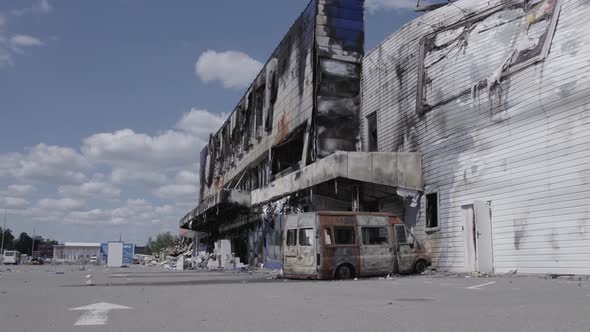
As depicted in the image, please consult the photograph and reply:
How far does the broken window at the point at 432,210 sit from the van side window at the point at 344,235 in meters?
4.24

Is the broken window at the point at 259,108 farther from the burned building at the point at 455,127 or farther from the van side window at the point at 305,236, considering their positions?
the van side window at the point at 305,236

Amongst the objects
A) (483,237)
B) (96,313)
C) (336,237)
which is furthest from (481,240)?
(96,313)

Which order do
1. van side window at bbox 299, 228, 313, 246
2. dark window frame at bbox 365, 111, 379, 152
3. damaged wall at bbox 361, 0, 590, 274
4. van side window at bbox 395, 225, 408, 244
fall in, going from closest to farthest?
damaged wall at bbox 361, 0, 590, 274, van side window at bbox 299, 228, 313, 246, van side window at bbox 395, 225, 408, 244, dark window frame at bbox 365, 111, 379, 152

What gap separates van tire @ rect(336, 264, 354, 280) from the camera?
728 inches

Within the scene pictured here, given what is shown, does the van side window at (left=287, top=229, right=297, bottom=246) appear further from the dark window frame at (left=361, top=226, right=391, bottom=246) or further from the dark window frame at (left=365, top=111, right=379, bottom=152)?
the dark window frame at (left=365, top=111, right=379, bottom=152)

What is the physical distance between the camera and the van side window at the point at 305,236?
61.0ft

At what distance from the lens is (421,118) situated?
22.3 m

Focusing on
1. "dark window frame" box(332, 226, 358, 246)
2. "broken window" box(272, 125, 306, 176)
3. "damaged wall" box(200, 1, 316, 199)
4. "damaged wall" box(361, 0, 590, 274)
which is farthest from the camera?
"broken window" box(272, 125, 306, 176)

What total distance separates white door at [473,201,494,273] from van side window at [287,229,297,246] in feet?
19.0

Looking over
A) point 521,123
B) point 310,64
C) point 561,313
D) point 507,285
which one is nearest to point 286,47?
point 310,64

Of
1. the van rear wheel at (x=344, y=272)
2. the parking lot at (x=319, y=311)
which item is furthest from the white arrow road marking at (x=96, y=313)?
the van rear wheel at (x=344, y=272)

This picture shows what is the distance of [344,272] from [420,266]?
3.31m

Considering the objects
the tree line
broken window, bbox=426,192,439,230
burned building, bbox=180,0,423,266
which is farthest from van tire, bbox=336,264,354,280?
the tree line

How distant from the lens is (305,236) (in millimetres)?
18797
